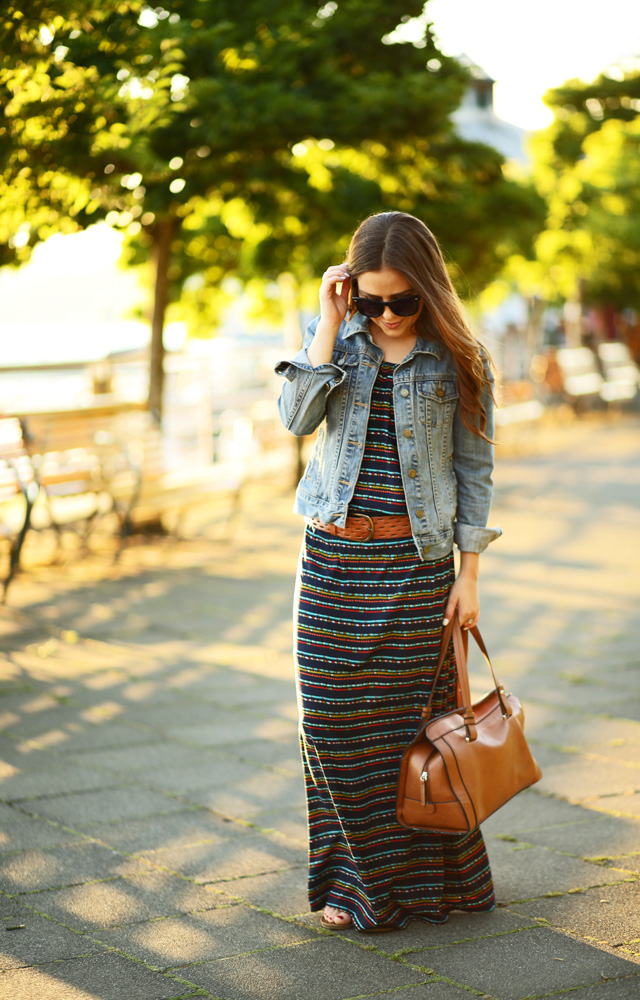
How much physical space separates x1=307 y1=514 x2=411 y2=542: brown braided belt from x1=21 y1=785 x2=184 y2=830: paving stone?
1.44m

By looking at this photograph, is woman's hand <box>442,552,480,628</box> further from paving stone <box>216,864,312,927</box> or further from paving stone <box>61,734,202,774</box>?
paving stone <box>61,734,202,774</box>

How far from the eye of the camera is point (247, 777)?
3.91 meters

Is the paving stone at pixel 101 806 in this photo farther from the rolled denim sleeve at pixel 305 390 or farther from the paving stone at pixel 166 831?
the rolled denim sleeve at pixel 305 390

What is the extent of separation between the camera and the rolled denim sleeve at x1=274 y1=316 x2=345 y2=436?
2662mm

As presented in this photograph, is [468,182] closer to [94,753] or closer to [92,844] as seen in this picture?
[94,753]

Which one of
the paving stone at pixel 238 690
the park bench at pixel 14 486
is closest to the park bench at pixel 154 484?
the park bench at pixel 14 486

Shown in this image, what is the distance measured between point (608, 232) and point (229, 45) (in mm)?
13897

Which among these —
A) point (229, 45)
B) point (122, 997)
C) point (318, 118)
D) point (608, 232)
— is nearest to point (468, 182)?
point (318, 118)

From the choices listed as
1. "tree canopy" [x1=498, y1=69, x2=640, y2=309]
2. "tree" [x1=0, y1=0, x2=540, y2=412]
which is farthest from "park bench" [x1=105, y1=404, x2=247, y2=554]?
"tree canopy" [x1=498, y1=69, x2=640, y2=309]

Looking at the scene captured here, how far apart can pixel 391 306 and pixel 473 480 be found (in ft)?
1.69

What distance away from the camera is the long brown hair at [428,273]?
261cm

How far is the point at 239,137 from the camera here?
23.8 feet

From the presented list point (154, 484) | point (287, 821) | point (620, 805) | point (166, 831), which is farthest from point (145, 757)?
point (154, 484)

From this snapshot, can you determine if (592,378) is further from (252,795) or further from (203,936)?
(203,936)
